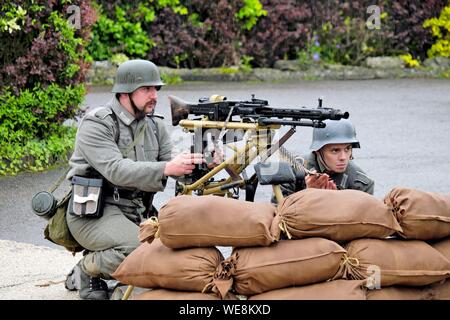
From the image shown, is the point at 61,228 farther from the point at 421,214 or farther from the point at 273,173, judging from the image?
the point at 421,214

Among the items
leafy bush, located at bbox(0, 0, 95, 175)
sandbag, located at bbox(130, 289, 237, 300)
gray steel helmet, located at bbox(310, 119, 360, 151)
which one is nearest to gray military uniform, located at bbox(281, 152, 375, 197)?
gray steel helmet, located at bbox(310, 119, 360, 151)

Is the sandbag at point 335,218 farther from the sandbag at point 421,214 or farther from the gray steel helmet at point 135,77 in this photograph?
the gray steel helmet at point 135,77

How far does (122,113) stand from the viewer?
6.27 metres

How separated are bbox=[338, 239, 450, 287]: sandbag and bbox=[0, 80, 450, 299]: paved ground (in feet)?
7.31

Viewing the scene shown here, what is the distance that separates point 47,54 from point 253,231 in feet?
19.2

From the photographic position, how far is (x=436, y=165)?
10820 mm

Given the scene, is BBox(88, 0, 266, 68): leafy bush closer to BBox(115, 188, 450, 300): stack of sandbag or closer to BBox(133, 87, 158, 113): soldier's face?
BBox(133, 87, 158, 113): soldier's face

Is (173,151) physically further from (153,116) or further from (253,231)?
(253,231)

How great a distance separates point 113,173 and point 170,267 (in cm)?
127

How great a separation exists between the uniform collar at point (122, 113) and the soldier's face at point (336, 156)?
1.20 metres

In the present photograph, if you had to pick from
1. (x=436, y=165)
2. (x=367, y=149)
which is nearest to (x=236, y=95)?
(x=367, y=149)

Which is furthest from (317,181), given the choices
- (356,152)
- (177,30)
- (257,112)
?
(177,30)
